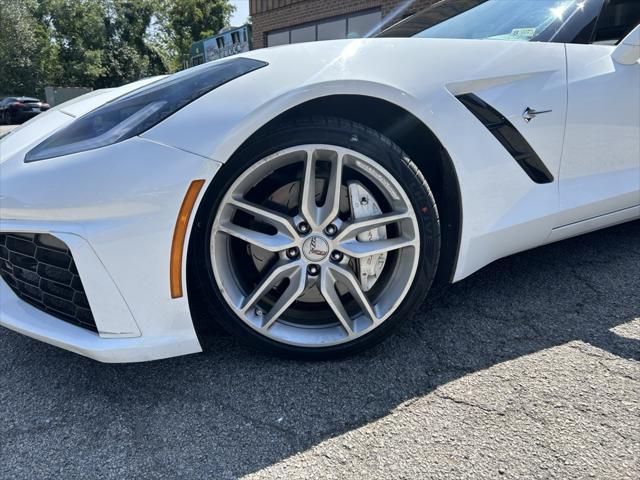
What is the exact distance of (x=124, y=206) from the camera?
1.39 m

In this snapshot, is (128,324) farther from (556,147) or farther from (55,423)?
(556,147)

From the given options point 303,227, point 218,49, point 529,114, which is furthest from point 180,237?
point 218,49

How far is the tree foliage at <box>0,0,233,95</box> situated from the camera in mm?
31594

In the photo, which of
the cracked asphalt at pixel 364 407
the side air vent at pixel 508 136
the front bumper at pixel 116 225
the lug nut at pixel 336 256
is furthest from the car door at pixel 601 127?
the front bumper at pixel 116 225

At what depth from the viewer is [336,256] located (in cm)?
167

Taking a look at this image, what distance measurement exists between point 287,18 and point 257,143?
1189 cm

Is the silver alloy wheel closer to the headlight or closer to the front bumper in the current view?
the front bumper

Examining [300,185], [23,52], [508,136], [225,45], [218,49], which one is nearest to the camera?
[300,185]

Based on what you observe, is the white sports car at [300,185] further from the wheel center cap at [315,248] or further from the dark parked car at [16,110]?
the dark parked car at [16,110]

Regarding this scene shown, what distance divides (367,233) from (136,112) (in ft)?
3.04

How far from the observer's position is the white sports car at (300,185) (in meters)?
1.43

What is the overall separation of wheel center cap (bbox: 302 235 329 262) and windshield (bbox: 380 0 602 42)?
1209 millimetres

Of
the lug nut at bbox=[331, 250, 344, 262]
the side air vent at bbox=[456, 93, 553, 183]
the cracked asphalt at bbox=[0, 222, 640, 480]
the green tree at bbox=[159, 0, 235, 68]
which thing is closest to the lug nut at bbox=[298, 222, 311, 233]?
the lug nut at bbox=[331, 250, 344, 262]

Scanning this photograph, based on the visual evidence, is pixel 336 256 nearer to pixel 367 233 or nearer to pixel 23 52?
pixel 367 233
